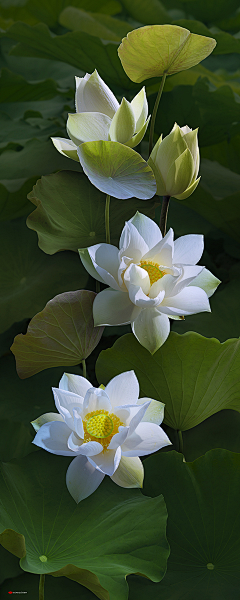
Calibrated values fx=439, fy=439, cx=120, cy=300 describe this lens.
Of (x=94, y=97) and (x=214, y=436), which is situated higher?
(x=94, y=97)

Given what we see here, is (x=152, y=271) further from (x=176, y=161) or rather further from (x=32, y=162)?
(x=32, y=162)

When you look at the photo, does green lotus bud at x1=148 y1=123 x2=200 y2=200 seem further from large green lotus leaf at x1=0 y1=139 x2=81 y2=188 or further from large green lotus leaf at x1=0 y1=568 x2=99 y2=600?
large green lotus leaf at x1=0 y1=568 x2=99 y2=600

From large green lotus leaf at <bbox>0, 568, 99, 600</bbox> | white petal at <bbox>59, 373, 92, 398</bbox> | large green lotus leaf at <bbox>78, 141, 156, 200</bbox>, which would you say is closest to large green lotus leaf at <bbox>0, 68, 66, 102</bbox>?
large green lotus leaf at <bbox>78, 141, 156, 200</bbox>

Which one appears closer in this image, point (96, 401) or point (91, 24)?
point (96, 401)

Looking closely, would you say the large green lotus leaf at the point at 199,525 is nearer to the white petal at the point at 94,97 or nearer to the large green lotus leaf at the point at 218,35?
the white petal at the point at 94,97

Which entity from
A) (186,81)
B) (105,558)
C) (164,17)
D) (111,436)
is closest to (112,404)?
(111,436)

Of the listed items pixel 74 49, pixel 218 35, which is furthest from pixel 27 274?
pixel 218 35
